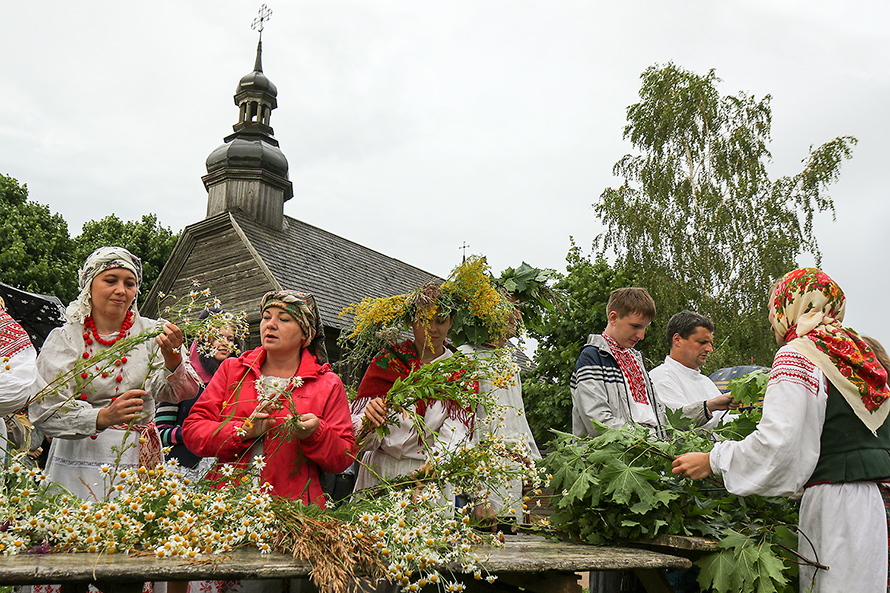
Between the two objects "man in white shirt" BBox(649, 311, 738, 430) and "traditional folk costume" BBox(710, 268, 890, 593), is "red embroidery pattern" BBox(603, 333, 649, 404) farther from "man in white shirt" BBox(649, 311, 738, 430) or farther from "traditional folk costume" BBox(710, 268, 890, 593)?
"traditional folk costume" BBox(710, 268, 890, 593)

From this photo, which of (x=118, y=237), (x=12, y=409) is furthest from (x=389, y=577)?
(x=118, y=237)

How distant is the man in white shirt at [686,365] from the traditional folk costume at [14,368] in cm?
386

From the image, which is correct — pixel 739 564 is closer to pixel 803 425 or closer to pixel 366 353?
pixel 803 425

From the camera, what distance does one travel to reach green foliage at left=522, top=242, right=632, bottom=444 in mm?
15227

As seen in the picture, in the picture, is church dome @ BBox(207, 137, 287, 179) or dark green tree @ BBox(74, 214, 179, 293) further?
dark green tree @ BBox(74, 214, 179, 293)

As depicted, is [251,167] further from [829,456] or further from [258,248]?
[829,456]

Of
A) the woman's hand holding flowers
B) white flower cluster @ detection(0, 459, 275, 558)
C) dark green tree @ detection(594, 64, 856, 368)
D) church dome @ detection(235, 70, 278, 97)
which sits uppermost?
church dome @ detection(235, 70, 278, 97)

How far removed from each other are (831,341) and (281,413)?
2191mm

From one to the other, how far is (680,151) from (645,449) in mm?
15385

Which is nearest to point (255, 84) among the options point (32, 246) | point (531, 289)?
point (32, 246)

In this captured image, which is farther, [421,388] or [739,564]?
[421,388]

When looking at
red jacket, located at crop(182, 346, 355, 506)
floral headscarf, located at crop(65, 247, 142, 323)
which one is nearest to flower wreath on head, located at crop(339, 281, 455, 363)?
red jacket, located at crop(182, 346, 355, 506)

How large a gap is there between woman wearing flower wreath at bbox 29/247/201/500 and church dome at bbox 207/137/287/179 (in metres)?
22.0

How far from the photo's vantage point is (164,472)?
2.07 meters
